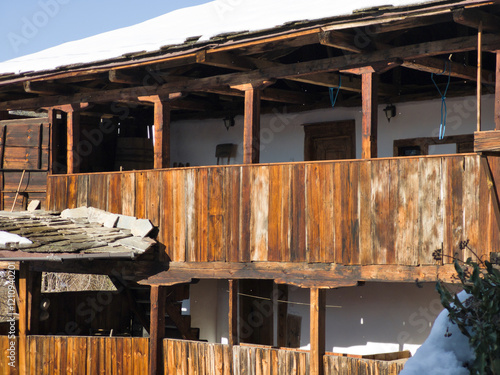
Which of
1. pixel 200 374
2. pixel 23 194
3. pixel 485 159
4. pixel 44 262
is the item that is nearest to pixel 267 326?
pixel 200 374

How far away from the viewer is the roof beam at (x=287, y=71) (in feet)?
30.8

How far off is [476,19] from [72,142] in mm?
7440

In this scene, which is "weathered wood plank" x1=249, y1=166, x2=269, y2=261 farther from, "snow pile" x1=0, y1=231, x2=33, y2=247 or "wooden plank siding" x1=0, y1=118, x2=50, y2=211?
"wooden plank siding" x1=0, y1=118, x2=50, y2=211

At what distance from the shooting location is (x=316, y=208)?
409 inches

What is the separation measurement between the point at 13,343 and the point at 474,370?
1029cm

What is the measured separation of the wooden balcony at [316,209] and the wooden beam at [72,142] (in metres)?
0.59

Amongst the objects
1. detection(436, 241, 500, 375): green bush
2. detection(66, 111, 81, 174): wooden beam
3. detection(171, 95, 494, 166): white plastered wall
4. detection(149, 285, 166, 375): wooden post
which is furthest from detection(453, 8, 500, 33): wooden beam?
detection(66, 111, 81, 174): wooden beam

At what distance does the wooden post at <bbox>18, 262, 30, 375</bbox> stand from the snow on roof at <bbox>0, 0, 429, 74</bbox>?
3.45m

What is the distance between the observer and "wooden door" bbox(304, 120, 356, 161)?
1341 centimetres

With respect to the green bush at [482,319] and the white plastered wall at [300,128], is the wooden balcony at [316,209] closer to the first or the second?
the white plastered wall at [300,128]

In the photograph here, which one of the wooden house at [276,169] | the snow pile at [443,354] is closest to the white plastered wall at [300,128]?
the wooden house at [276,169]

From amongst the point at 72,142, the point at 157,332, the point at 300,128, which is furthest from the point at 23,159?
the point at 300,128

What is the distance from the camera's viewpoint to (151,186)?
12.2 metres

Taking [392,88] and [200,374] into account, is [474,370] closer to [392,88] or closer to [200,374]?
[200,374]
